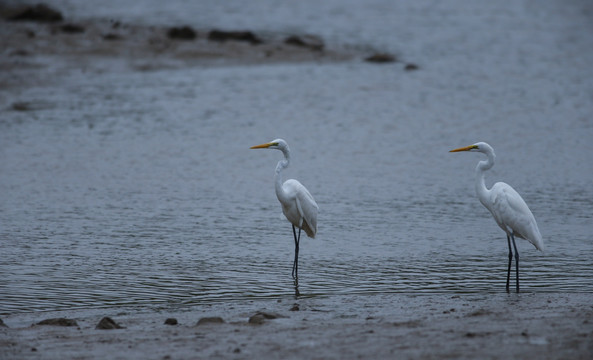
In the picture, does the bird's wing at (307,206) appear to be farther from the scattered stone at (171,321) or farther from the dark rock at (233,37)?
the dark rock at (233,37)

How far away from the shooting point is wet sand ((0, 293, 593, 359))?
5652 millimetres

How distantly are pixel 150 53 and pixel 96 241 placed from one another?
14.8 m

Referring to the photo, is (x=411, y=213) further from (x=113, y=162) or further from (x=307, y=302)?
(x=113, y=162)

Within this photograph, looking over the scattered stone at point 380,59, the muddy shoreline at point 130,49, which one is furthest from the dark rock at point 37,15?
the scattered stone at point 380,59

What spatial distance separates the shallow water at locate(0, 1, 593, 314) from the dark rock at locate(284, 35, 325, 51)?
1849mm

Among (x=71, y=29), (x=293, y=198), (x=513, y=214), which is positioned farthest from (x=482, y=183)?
(x=71, y=29)

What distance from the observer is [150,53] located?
24.2m

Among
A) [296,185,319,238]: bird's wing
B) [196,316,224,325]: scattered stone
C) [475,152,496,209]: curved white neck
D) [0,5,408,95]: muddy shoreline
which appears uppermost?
[0,5,408,95]: muddy shoreline

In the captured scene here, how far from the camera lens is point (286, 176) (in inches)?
563

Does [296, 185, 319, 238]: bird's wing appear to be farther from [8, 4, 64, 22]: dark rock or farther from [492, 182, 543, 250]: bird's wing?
[8, 4, 64, 22]: dark rock

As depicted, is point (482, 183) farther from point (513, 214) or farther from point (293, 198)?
point (293, 198)

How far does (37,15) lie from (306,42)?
849 centimetres

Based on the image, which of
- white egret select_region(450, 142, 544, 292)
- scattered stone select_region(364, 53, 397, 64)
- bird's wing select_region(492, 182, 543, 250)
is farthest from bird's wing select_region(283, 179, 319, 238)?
scattered stone select_region(364, 53, 397, 64)

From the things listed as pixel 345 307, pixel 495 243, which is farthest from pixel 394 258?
pixel 345 307
